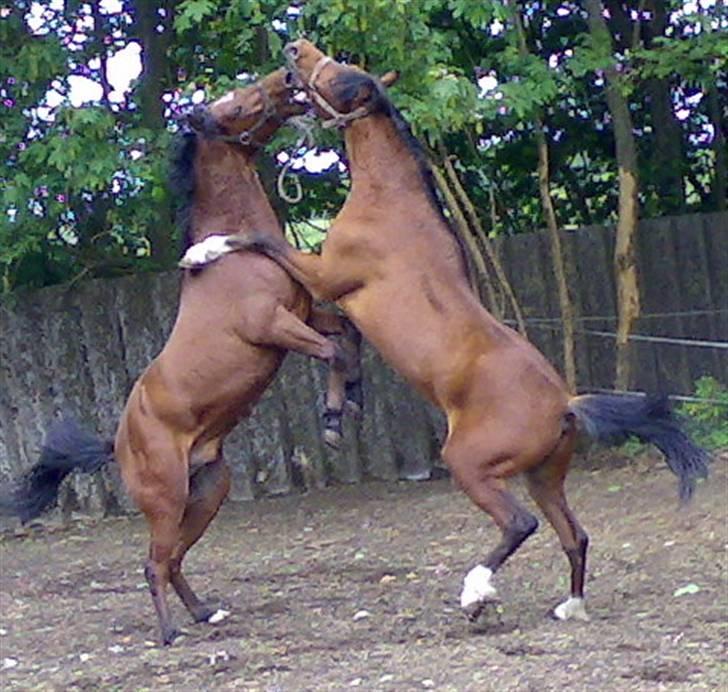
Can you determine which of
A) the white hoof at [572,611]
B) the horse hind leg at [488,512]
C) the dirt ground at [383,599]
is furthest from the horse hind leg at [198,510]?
the white hoof at [572,611]

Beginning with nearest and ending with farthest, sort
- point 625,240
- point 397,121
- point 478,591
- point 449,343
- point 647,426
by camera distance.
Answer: point 478,591 → point 449,343 → point 647,426 → point 397,121 → point 625,240

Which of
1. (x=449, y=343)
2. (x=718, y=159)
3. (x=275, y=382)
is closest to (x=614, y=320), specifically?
(x=718, y=159)

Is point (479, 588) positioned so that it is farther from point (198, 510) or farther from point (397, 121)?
point (397, 121)

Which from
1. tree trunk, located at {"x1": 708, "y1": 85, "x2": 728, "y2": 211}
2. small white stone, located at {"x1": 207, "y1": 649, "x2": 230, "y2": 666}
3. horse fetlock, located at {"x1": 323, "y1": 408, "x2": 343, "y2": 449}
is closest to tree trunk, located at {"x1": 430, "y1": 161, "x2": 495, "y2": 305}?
tree trunk, located at {"x1": 708, "y1": 85, "x2": 728, "y2": 211}

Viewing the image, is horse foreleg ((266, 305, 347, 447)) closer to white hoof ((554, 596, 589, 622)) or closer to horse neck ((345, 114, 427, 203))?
horse neck ((345, 114, 427, 203))

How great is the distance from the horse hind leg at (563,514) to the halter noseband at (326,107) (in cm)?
153

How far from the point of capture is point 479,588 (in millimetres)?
6156

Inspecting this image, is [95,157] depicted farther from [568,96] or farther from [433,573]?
[568,96]

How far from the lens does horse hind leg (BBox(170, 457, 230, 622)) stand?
7.09m

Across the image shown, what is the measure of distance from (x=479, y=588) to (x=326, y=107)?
1994 mm

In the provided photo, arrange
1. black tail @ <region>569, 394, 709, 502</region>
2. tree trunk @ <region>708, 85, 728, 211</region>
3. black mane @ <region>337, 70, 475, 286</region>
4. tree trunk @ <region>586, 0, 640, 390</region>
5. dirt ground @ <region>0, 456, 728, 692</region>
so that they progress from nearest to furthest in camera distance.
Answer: dirt ground @ <region>0, 456, 728, 692</region>
black tail @ <region>569, 394, 709, 502</region>
black mane @ <region>337, 70, 475, 286</region>
tree trunk @ <region>586, 0, 640, 390</region>
tree trunk @ <region>708, 85, 728, 211</region>

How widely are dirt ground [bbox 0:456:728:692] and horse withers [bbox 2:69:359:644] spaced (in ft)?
1.77

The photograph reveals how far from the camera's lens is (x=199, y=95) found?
8.70 m

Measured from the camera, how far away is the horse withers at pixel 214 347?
6707mm
